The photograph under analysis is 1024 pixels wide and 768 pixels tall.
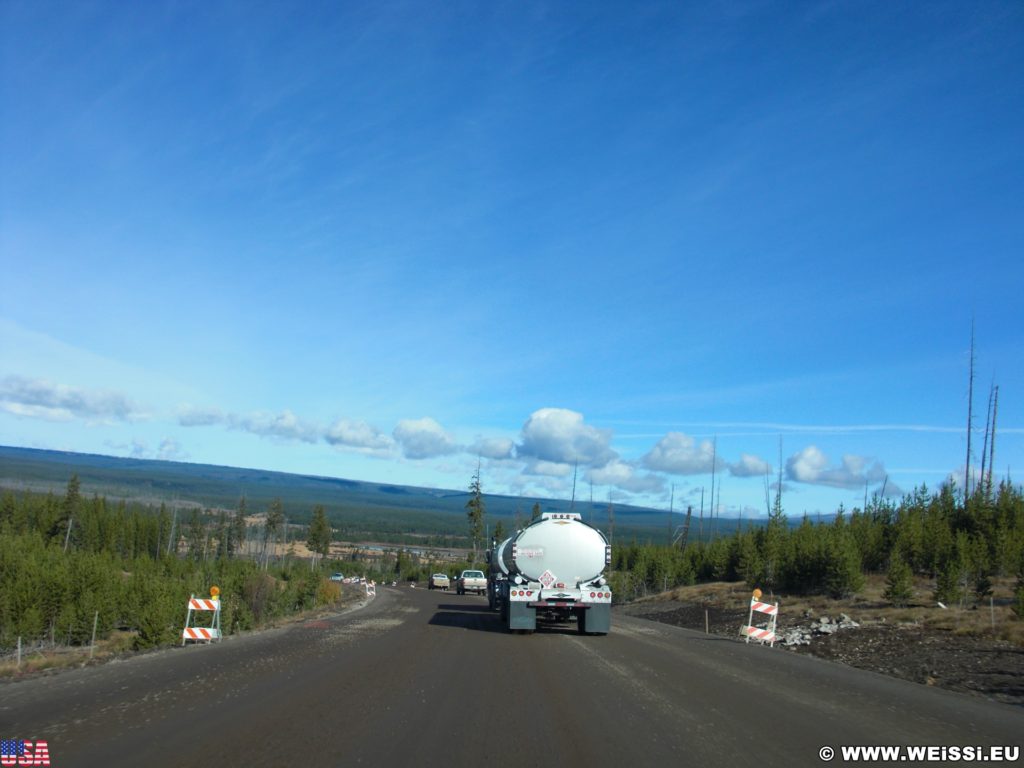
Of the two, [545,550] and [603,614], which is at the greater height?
[545,550]

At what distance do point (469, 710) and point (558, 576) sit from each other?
541 inches

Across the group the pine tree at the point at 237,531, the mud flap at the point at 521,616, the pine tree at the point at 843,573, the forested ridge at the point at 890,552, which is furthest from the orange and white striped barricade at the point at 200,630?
the pine tree at the point at 237,531

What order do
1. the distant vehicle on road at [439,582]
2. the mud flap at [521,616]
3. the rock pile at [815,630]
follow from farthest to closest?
the distant vehicle on road at [439,582] < the rock pile at [815,630] < the mud flap at [521,616]

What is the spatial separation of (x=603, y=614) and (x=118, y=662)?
13098mm

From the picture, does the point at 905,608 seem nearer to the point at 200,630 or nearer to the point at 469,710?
the point at 200,630

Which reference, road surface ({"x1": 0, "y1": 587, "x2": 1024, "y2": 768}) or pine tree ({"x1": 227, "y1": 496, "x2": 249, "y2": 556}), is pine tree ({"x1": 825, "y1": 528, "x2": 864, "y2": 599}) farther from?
pine tree ({"x1": 227, "y1": 496, "x2": 249, "y2": 556})

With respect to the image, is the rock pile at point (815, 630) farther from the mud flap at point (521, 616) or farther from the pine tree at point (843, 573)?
the pine tree at point (843, 573)

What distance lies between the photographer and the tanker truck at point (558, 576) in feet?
76.2

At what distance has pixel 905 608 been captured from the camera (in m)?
30.0

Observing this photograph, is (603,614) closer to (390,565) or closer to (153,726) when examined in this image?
(153,726)

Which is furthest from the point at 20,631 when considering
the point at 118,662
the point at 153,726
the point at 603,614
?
the point at 153,726

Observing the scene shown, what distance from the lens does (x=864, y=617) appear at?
28.4 metres

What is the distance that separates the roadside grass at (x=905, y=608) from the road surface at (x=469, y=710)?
25.7 ft

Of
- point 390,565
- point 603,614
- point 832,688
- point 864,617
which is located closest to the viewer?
point 832,688
